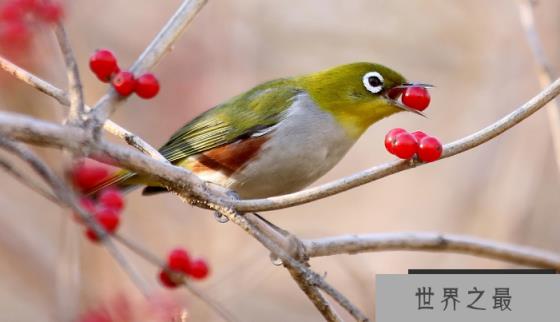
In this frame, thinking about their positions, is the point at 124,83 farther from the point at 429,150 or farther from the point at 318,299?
the point at 429,150

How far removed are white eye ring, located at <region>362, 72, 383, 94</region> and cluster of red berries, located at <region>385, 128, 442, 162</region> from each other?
2277 mm

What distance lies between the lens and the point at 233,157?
480 centimetres

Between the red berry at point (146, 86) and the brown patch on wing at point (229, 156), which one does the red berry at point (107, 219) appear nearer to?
the red berry at point (146, 86)

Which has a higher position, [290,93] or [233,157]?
[290,93]

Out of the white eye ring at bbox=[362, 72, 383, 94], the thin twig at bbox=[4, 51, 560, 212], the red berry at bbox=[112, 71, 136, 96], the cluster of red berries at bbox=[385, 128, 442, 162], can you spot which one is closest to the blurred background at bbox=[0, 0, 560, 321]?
the white eye ring at bbox=[362, 72, 383, 94]

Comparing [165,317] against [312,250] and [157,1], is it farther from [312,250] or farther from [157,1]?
[157,1]

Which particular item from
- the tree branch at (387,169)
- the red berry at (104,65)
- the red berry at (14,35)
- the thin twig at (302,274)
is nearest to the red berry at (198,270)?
the thin twig at (302,274)

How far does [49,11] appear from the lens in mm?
2924

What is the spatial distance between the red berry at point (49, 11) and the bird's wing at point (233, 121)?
77.6 inches

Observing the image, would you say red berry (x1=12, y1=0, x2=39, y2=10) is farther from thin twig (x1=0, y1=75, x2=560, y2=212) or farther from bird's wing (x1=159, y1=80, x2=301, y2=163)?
bird's wing (x1=159, y1=80, x2=301, y2=163)

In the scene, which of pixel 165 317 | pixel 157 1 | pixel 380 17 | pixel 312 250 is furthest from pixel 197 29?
pixel 165 317

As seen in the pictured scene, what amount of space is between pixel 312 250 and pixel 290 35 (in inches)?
159

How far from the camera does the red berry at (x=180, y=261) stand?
3.43 m

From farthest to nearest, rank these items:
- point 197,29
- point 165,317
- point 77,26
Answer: point 197,29 → point 77,26 → point 165,317
